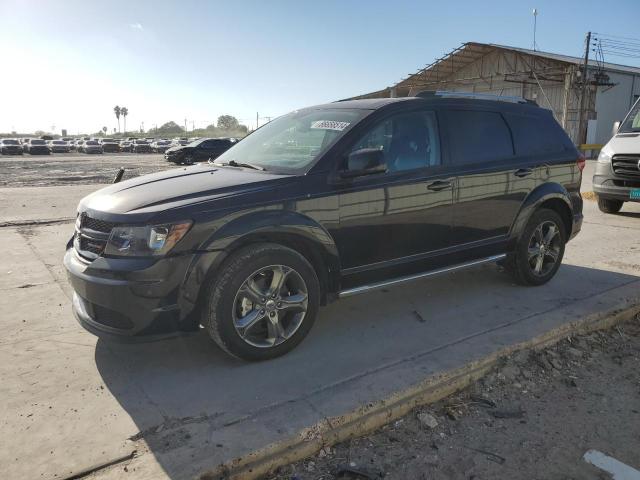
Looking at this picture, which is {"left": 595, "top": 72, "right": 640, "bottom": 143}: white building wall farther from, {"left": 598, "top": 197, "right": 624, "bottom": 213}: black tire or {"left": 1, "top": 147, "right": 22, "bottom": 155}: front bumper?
{"left": 1, "top": 147, "right": 22, "bottom": 155}: front bumper

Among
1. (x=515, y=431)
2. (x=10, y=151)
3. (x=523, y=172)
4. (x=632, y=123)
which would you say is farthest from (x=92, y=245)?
(x=10, y=151)

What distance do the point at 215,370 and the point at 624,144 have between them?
28.2 ft

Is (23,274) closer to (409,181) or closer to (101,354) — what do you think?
(101,354)

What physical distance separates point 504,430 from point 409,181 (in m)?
1.95

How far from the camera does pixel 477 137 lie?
4617 millimetres

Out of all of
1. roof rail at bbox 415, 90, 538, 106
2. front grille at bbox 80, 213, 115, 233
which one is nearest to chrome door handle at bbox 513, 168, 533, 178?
roof rail at bbox 415, 90, 538, 106

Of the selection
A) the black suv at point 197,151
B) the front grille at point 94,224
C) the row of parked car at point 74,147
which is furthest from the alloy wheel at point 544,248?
the row of parked car at point 74,147

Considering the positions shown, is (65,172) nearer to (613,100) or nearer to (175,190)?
(175,190)

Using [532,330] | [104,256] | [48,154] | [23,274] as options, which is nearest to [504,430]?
[532,330]

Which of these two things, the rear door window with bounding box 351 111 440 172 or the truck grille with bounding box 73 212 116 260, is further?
the rear door window with bounding box 351 111 440 172

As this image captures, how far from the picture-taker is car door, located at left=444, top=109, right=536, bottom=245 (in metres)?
4.44

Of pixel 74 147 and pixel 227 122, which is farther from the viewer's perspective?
pixel 227 122

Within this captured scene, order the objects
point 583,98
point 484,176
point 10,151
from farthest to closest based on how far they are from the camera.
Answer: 1. point 10,151
2. point 583,98
3. point 484,176

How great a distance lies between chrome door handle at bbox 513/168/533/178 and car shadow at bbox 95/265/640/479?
115 centimetres
